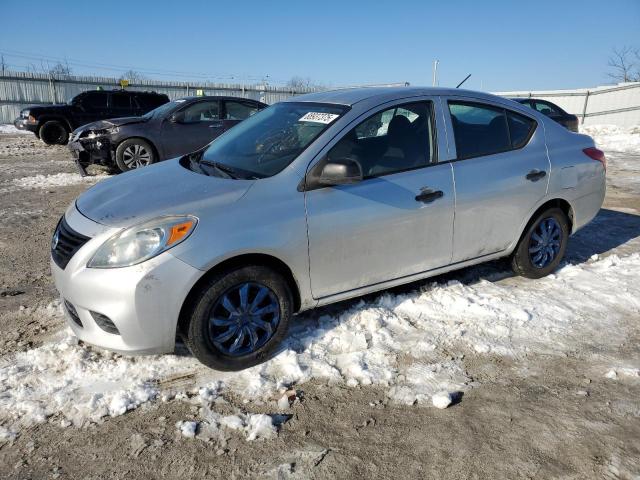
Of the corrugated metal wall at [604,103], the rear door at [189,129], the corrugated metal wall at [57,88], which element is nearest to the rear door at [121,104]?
the rear door at [189,129]

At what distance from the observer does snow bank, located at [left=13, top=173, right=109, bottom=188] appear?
9070 mm

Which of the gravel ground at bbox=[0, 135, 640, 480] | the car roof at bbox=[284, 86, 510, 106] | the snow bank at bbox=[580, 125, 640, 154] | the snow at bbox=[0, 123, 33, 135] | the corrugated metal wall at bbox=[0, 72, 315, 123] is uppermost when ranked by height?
the corrugated metal wall at bbox=[0, 72, 315, 123]

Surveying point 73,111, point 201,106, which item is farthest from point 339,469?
point 73,111

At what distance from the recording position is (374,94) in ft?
12.8

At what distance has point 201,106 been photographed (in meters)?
10.3

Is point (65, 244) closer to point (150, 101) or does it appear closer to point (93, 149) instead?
point (93, 149)

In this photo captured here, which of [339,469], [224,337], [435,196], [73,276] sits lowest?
[339,469]

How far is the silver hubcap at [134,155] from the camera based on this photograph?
9.56m

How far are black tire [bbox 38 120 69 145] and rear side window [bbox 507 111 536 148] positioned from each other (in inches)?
569

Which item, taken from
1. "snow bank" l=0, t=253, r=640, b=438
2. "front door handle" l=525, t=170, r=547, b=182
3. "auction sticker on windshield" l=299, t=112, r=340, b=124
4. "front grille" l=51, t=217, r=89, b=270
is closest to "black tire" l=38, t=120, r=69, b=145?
"snow bank" l=0, t=253, r=640, b=438

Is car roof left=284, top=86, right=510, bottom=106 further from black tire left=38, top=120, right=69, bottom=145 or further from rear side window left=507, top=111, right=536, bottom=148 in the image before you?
black tire left=38, top=120, right=69, bottom=145

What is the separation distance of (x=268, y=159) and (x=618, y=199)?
7233mm

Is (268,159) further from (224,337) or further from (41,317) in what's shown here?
(41,317)

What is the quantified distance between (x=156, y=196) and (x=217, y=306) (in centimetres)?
80
